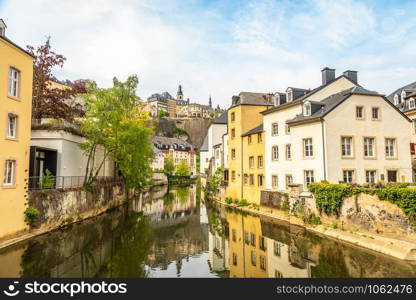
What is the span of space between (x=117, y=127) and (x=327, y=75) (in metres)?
21.2

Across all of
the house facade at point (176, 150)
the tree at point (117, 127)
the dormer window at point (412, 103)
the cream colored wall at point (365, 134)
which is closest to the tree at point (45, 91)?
the tree at point (117, 127)

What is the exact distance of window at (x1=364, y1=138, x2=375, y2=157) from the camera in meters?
23.6

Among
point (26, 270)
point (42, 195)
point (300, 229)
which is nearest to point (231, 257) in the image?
point (300, 229)

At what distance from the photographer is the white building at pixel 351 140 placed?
2283 centimetres

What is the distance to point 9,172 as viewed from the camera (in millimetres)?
16484

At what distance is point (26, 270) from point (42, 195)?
780 centimetres

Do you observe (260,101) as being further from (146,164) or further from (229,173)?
(146,164)

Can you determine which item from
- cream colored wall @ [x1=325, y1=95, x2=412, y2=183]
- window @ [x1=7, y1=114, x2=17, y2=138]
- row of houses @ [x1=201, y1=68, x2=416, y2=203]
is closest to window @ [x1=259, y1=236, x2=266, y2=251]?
row of houses @ [x1=201, y1=68, x2=416, y2=203]

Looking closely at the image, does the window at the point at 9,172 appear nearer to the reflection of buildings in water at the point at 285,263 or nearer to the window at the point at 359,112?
the reflection of buildings in water at the point at 285,263

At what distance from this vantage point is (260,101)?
35.9m

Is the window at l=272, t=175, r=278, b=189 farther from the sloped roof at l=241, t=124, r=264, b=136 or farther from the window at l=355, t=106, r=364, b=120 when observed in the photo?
the window at l=355, t=106, r=364, b=120

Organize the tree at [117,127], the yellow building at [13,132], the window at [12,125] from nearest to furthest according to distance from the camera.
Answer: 1. the yellow building at [13,132]
2. the window at [12,125]
3. the tree at [117,127]

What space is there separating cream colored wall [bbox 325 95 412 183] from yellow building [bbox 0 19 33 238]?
68.0ft

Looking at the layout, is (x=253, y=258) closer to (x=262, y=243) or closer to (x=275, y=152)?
(x=262, y=243)
